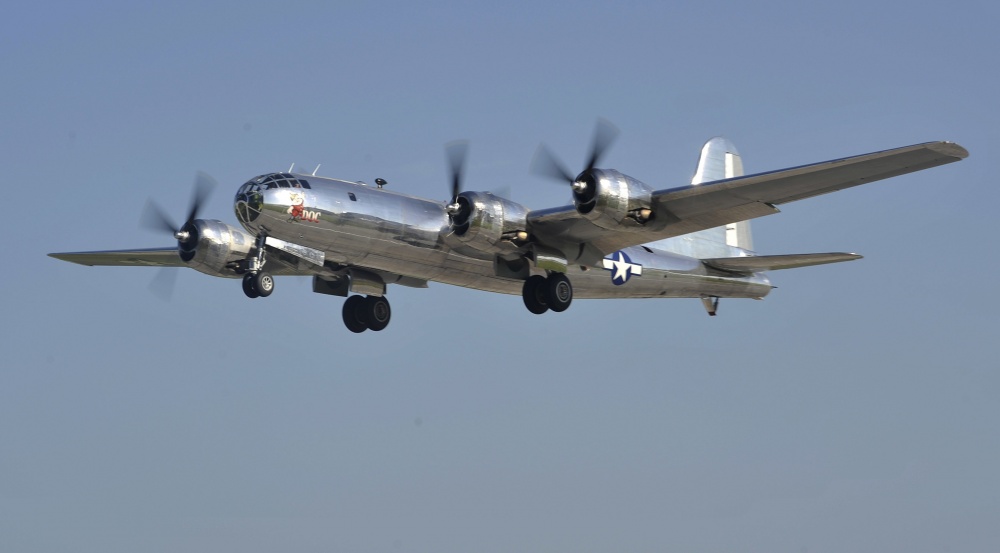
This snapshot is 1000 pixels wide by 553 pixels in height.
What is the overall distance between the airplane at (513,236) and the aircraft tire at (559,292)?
0.09 feet

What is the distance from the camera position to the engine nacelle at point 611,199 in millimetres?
25781

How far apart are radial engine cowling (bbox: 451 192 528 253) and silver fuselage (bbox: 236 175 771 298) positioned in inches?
22.9

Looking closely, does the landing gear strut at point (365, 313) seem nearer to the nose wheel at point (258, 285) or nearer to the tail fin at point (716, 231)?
the nose wheel at point (258, 285)

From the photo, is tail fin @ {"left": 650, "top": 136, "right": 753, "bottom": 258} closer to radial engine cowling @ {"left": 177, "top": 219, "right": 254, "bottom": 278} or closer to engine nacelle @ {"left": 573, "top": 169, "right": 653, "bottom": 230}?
engine nacelle @ {"left": 573, "top": 169, "right": 653, "bottom": 230}

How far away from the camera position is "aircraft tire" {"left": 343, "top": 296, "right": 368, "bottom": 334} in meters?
30.6

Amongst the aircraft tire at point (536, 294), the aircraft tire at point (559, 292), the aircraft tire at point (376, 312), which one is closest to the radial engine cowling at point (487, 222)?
the aircraft tire at point (536, 294)

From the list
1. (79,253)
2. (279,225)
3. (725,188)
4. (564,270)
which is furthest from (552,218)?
(79,253)

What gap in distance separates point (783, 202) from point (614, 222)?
141 inches

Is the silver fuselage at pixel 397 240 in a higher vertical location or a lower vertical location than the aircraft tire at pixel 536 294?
higher

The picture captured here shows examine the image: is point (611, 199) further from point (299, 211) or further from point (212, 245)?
point (212, 245)

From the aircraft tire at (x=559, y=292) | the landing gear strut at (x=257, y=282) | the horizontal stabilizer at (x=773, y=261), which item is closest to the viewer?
the landing gear strut at (x=257, y=282)

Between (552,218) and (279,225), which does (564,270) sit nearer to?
(552,218)

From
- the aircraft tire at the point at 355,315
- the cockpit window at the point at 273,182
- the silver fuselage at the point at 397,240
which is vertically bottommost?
the aircraft tire at the point at 355,315

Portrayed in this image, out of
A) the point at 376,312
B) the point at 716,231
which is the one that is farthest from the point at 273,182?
the point at 716,231
